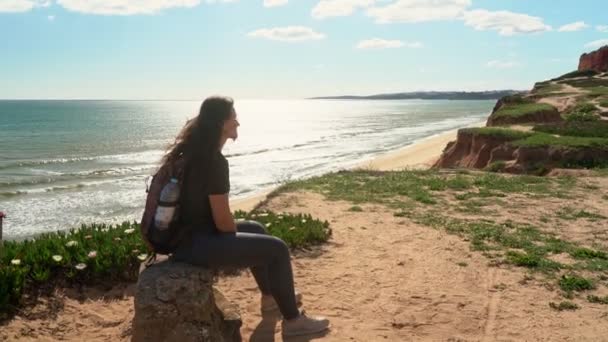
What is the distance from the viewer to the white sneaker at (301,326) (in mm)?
4770

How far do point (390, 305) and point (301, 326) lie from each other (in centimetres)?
127

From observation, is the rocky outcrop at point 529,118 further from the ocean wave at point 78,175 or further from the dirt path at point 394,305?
the dirt path at point 394,305

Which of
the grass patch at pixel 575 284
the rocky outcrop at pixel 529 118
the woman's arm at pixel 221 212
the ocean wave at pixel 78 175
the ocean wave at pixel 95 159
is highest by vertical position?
the rocky outcrop at pixel 529 118

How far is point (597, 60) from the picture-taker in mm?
74938

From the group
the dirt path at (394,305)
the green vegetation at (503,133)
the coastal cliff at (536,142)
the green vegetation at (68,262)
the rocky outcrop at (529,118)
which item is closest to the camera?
the dirt path at (394,305)

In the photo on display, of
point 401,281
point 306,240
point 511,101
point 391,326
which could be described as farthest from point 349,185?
point 511,101

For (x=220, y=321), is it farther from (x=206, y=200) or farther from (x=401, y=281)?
(x=401, y=281)

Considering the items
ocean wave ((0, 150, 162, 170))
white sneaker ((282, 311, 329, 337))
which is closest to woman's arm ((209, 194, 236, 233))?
white sneaker ((282, 311, 329, 337))

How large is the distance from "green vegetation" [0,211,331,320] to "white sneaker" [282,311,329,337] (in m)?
1.98

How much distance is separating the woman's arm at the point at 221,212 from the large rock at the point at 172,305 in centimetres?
37

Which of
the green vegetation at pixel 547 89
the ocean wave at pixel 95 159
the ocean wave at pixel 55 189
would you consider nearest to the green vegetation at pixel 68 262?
the ocean wave at pixel 55 189

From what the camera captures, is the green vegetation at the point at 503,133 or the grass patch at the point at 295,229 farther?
the green vegetation at the point at 503,133

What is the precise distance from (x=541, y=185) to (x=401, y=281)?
790 centimetres

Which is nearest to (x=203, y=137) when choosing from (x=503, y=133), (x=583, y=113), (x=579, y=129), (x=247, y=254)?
(x=247, y=254)
